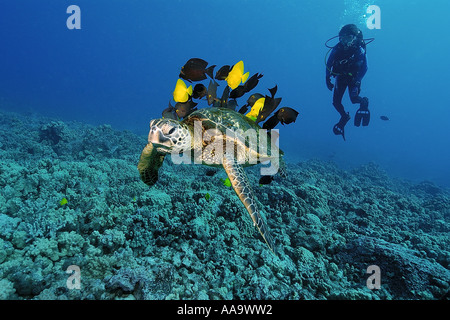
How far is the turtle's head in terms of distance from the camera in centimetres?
276

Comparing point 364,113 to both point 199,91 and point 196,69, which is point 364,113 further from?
point 196,69

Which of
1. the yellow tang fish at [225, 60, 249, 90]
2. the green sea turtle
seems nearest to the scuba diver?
the yellow tang fish at [225, 60, 249, 90]

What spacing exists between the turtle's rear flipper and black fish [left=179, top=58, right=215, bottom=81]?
1.68 meters

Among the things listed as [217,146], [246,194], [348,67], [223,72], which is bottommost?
[246,194]

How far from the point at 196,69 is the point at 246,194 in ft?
8.84

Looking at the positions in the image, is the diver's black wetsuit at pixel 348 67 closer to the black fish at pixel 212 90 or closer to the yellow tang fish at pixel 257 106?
the yellow tang fish at pixel 257 106

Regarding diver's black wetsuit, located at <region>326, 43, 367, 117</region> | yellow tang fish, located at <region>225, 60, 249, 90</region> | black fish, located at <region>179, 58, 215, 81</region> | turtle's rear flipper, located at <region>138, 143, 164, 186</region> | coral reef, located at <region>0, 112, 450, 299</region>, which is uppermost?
diver's black wetsuit, located at <region>326, 43, 367, 117</region>

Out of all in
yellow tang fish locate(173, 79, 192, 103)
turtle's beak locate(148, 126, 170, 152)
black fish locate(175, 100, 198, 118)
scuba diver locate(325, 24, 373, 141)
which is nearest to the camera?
turtle's beak locate(148, 126, 170, 152)

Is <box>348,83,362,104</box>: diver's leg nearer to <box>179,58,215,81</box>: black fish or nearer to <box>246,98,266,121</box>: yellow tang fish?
<box>246,98,266,121</box>: yellow tang fish

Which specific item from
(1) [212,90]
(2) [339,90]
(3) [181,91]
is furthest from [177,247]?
(2) [339,90]

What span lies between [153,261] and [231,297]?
1.04 metres

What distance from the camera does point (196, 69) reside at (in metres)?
4.06
